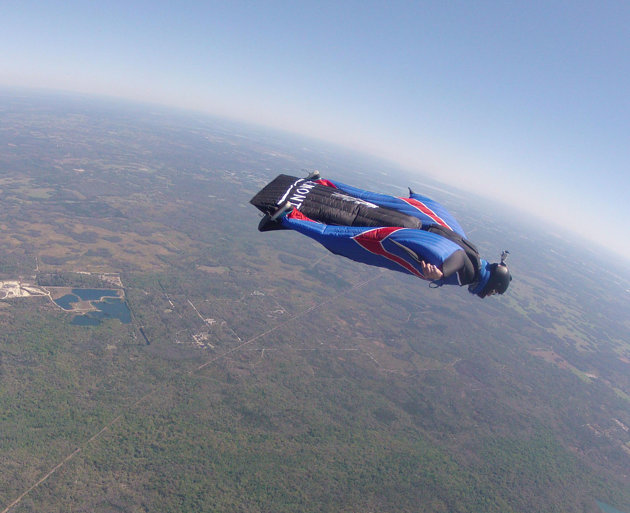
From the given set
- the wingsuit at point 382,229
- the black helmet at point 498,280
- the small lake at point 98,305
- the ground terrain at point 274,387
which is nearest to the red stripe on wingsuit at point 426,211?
the wingsuit at point 382,229

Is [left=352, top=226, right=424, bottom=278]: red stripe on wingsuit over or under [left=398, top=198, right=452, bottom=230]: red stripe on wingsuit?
under

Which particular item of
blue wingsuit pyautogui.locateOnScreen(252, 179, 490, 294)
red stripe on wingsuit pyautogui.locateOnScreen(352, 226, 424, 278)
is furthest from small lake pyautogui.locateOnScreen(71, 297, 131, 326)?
red stripe on wingsuit pyautogui.locateOnScreen(352, 226, 424, 278)

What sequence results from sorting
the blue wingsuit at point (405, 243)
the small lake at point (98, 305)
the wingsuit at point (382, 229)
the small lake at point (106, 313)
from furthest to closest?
1. the small lake at point (98, 305)
2. the small lake at point (106, 313)
3. the wingsuit at point (382, 229)
4. the blue wingsuit at point (405, 243)

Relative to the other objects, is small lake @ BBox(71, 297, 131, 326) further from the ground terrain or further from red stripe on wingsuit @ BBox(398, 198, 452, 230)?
red stripe on wingsuit @ BBox(398, 198, 452, 230)

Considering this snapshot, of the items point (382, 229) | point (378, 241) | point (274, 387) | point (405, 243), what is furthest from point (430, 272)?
point (274, 387)

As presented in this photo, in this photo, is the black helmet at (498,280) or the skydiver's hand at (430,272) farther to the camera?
the black helmet at (498,280)

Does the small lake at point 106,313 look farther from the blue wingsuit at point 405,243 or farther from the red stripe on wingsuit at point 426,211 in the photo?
the red stripe on wingsuit at point 426,211

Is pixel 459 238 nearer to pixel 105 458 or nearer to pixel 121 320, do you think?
pixel 105 458
